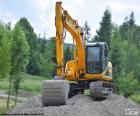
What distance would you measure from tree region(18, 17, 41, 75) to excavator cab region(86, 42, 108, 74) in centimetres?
5799

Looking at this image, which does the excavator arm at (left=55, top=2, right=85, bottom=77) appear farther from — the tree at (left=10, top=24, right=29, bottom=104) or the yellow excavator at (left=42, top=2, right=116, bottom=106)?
the tree at (left=10, top=24, right=29, bottom=104)

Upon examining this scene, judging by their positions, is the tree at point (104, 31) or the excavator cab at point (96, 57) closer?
the excavator cab at point (96, 57)

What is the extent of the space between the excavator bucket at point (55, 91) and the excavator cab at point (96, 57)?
7.49m

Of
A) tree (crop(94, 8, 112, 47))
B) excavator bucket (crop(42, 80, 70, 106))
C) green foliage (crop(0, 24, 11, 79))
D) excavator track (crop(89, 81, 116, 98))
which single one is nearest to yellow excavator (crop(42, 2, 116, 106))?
excavator track (crop(89, 81, 116, 98))

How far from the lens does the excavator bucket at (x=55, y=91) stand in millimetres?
24312

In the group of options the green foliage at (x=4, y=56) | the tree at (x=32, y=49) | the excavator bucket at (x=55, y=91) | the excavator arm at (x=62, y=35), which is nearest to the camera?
the excavator bucket at (x=55, y=91)


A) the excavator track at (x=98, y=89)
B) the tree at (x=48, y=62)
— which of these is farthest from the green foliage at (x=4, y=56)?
the tree at (x=48, y=62)

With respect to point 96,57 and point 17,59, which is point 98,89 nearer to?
point 96,57

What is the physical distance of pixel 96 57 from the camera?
105 feet

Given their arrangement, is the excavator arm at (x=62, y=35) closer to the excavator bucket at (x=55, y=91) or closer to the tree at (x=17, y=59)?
the excavator bucket at (x=55, y=91)

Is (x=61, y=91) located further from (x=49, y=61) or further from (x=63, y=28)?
(x=49, y=61)

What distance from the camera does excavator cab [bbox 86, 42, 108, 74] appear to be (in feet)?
104

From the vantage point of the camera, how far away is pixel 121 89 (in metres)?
60.7

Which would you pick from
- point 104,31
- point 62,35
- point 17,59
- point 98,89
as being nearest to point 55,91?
point 62,35
